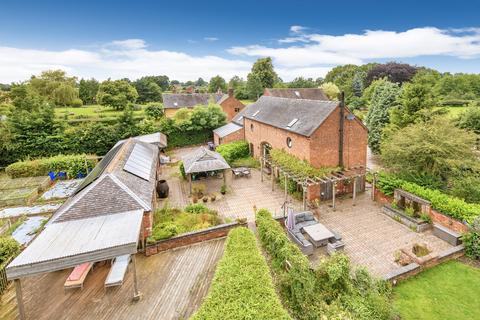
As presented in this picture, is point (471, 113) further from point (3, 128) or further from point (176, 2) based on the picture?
point (3, 128)

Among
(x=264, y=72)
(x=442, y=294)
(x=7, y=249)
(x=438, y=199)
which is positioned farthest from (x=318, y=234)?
(x=264, y=72)

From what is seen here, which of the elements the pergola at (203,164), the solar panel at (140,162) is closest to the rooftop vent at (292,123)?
the pergola at (203,164)

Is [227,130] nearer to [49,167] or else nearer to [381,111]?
[381,111]

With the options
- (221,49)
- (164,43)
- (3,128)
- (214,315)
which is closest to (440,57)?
(221,49)

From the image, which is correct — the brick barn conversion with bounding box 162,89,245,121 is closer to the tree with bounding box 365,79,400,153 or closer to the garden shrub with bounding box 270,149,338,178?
the tree with bounding box 365,79,400,153

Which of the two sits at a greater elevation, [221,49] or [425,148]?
[221,49]

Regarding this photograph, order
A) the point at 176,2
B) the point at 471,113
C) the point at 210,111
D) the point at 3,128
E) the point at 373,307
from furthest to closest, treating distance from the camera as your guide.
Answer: the point at 210,111, the point at 471,113, the point at 3,128, the point at 176,2, the point at 373,307

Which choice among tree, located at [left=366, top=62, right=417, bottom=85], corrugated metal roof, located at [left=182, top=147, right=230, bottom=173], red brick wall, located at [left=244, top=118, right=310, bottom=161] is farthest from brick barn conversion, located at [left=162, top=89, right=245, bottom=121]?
tree, located at [left=366, top=62, right=417, bottom=85]
